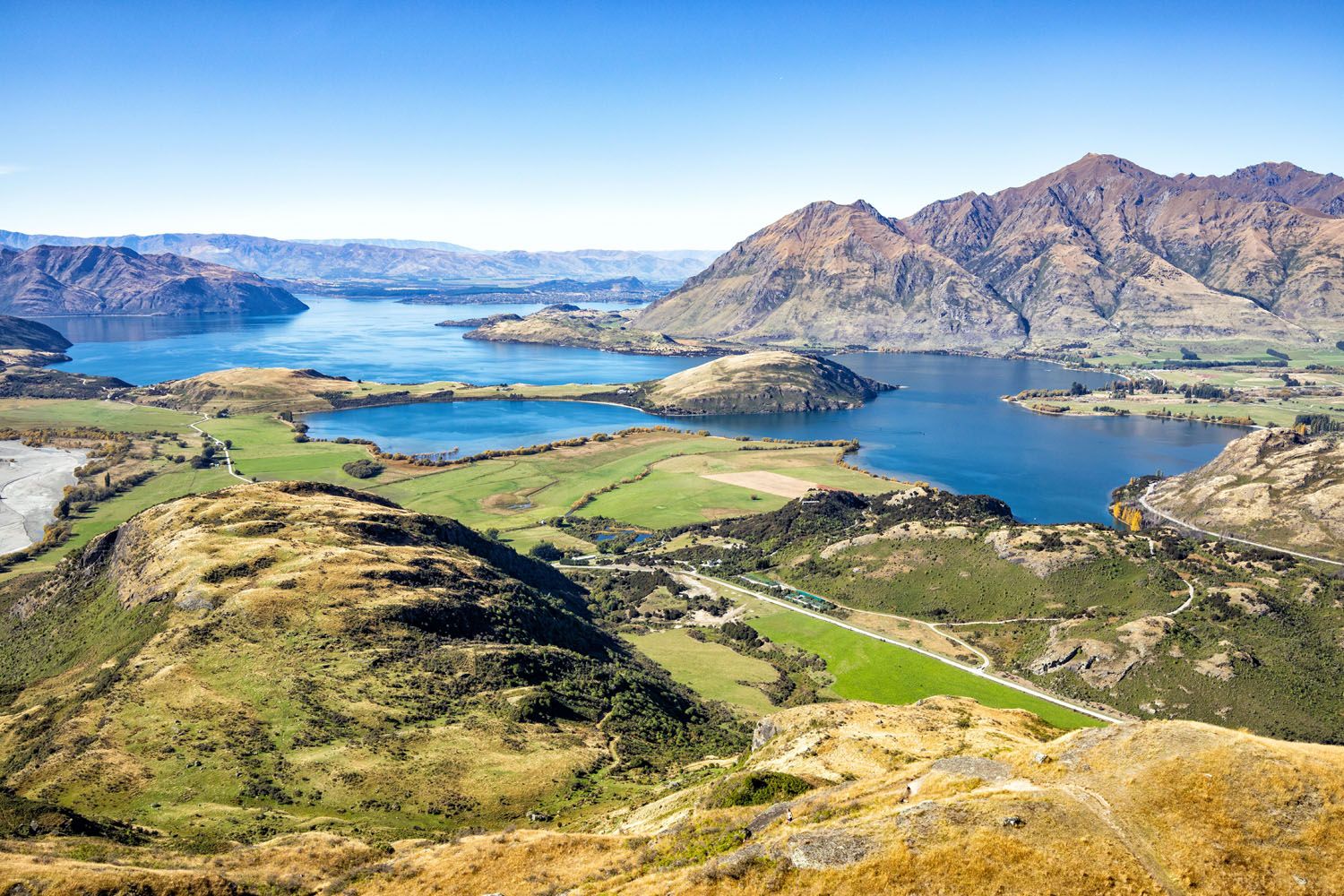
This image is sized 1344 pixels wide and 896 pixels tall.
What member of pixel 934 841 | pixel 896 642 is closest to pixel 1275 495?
pixel 896 642

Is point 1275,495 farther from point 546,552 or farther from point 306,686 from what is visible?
point 306,686

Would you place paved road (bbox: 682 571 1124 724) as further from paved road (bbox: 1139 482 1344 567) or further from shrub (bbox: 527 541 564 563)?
paved road (bbox: 1139 482 1344 567)

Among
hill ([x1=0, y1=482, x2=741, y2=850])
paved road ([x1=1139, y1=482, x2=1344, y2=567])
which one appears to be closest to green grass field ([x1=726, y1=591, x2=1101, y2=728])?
hill ([x1=0, y1=482, x2=741, y2=850])

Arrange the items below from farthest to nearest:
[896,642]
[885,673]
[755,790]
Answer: [896,642]
[885,673]
[755,790]

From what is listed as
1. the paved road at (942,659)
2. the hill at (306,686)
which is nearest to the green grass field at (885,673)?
the paved road at (942,659)

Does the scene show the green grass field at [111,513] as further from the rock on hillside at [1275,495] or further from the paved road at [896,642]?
the rock on hillside at [1275,495]
